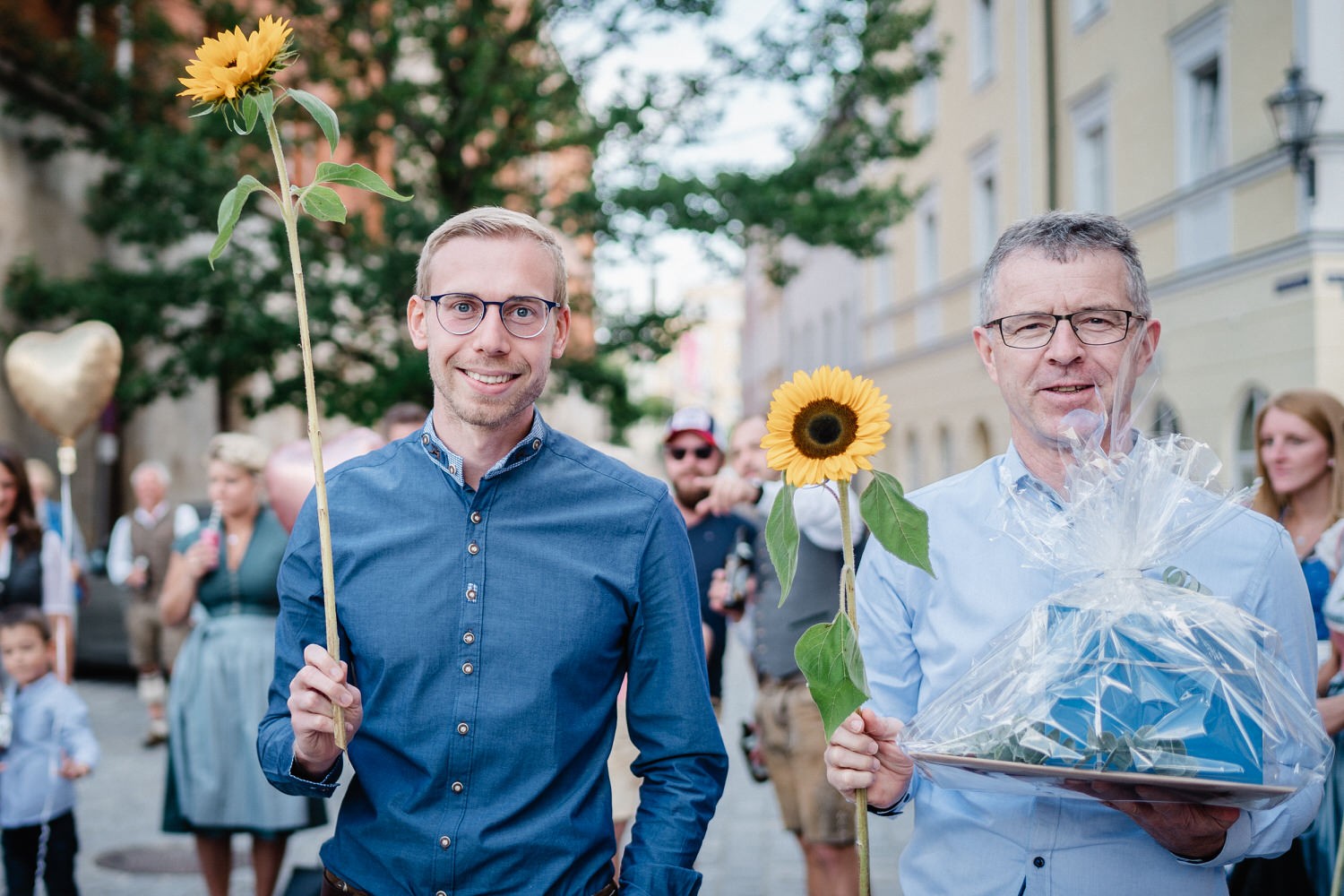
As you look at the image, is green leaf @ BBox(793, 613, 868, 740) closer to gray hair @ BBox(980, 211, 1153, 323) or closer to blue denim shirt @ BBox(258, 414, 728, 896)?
blue denim shirt @ BBox(258, 414, 728, 896)

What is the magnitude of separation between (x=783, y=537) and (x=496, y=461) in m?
0.82

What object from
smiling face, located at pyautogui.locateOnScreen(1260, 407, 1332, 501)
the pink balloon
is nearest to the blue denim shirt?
smiling face, located at pyautogui.locateOnScreen(1260, 407, 1332, 501)

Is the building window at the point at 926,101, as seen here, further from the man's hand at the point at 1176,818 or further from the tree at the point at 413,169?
the man's hand at the point at 1176,818

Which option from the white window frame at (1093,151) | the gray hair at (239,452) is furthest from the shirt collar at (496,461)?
the white window frame at (1093,151)

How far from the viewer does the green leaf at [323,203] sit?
2.24 m

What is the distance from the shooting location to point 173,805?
563cm

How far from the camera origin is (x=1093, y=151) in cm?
1928

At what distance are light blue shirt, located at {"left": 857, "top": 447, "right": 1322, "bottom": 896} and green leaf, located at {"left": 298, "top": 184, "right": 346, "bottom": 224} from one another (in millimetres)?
1163

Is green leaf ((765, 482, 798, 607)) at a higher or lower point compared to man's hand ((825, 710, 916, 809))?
higher

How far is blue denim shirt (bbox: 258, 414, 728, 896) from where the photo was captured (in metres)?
2.37

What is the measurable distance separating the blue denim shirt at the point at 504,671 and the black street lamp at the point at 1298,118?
455 inches

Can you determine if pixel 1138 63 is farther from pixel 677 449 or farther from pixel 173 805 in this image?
pixel 173 805

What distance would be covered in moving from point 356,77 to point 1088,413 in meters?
12.2

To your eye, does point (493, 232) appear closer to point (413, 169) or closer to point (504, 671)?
point (504, 671)
